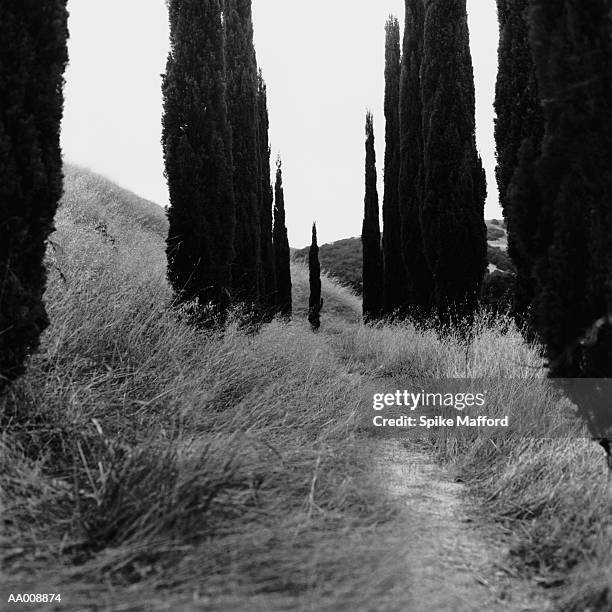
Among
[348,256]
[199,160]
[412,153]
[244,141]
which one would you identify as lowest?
[199,160]

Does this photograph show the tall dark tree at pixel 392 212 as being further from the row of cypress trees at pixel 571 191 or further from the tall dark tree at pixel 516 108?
the row of cypress trees at pixel 571 191

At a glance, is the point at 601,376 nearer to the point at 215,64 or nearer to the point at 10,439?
the point at 10,439

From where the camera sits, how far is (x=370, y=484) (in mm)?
2930

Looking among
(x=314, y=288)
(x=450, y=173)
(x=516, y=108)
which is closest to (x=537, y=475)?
(x=516, y=108)

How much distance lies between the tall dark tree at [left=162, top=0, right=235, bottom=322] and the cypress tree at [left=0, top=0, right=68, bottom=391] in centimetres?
353

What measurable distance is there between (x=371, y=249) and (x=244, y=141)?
8.37m

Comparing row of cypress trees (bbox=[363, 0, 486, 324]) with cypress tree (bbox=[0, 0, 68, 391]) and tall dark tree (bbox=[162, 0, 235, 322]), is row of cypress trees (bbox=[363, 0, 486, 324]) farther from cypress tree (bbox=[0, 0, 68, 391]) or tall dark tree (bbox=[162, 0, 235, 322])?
cypress tree (bbox=[0, 0, 68, 391])

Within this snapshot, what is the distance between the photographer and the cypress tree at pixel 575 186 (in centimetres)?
257

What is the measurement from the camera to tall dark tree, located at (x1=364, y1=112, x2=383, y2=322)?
18172mm

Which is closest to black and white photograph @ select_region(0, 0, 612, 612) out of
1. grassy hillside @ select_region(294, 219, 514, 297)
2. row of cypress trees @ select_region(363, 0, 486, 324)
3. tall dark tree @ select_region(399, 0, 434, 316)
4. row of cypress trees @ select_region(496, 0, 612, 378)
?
row of cypress trees @ select_region(496, 0, 612, 378)

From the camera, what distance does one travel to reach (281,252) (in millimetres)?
18984

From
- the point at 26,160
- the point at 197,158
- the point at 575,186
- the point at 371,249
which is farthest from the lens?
the point at 371,249

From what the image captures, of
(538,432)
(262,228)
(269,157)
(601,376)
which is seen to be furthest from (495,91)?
(269,157)

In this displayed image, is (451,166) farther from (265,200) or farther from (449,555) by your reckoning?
(449,555)
